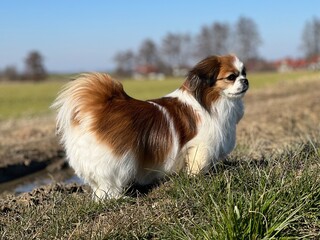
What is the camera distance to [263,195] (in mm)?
4613

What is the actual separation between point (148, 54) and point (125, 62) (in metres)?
5.67

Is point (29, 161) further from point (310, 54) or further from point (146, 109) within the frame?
point (310, 54)

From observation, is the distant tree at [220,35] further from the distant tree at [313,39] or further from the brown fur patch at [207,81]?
the brown fur patch at [207,81]

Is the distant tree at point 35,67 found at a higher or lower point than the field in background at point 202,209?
lower

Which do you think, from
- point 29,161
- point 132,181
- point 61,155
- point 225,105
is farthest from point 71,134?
point 61,155

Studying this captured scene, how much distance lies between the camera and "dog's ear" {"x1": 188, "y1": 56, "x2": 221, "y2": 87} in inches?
245

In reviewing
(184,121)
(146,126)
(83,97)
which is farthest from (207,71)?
(83,97)

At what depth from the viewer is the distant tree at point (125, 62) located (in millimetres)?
109500

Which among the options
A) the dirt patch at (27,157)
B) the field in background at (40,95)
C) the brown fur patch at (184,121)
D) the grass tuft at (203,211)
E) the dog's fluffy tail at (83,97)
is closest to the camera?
the grass tuft at (203,211)

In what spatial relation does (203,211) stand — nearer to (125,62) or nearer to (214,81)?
(214,81)

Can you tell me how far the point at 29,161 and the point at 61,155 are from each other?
120 cm

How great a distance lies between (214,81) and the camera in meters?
6.27

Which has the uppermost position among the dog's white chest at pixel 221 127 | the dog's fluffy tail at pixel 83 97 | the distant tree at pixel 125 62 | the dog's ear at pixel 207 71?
the dog's ear at pixel 207 71

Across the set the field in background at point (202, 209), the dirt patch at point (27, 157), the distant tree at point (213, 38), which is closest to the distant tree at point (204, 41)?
the distant tree at point (213, 38)
